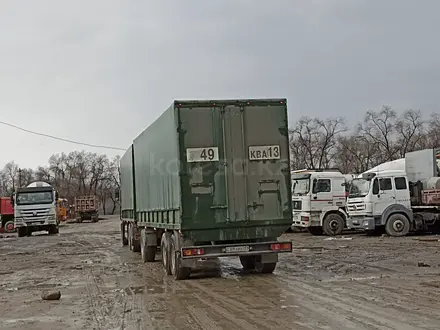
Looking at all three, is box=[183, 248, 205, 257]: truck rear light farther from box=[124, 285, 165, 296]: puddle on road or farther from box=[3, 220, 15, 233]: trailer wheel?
box=[3, 220, 15, 233]: trailer wheel

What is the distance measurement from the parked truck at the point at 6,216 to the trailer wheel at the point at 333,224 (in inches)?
1168

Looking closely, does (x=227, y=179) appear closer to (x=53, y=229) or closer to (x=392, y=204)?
(x=392, y=204)

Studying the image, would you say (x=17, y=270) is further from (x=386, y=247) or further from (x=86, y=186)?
(x=86, y=186)

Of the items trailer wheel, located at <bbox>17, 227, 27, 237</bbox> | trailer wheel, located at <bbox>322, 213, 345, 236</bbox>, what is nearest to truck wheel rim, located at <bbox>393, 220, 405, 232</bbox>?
trailer wheel, located at <bbox>322, 213, 345, 236</bbox>

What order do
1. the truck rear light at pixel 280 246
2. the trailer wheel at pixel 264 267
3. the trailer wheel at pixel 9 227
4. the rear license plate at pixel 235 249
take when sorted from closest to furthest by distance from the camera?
the rear license plate at pixel 235 249 → the truck rear light at pixel 280 246 → the trailer wheel at pixel 264 267 → the trailer wheel at pixel 9 227

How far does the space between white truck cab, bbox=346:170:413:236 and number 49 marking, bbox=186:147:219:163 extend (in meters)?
14.4

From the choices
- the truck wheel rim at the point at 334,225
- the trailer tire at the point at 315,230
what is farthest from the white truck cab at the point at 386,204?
the trailer tire at the point at 315,230

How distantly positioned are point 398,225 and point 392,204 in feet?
3.17

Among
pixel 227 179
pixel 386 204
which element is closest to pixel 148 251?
pixel 227 179

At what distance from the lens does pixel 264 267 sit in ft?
43.4

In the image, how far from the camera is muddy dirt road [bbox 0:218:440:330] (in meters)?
8.09

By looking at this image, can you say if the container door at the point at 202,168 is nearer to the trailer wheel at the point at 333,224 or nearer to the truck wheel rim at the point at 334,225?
the trailer wheel at the point at 333,224

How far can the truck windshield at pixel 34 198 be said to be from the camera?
37.1 metres

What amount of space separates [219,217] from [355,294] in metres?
3.35
